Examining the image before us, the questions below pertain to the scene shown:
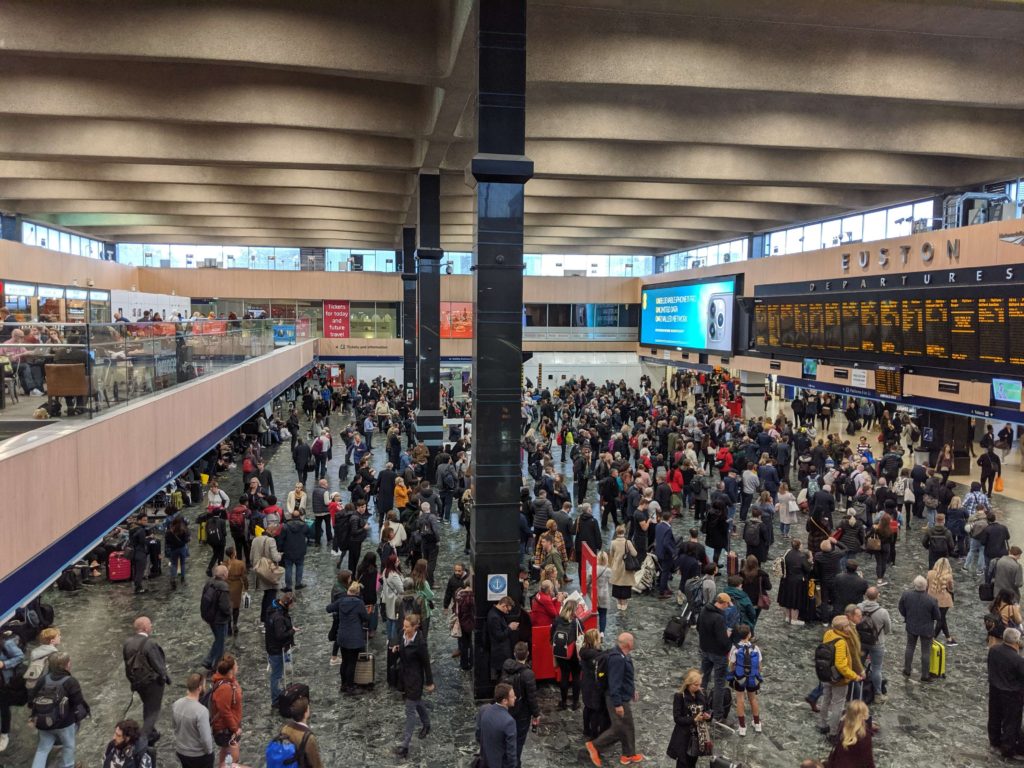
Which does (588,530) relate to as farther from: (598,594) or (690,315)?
(690,315)

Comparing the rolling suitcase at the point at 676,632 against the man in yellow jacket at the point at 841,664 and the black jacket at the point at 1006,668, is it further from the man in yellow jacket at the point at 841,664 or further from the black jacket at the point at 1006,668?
the black jacket at the point at 1006,668

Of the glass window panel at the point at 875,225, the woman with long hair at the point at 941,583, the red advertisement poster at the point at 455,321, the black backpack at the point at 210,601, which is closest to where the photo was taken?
the black backpack at the point at 210,601

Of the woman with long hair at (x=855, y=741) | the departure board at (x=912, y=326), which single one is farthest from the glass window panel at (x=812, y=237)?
the woman with long hair at (x=855, y=741)

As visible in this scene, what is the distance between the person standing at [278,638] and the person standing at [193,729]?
Result: 5.07ft

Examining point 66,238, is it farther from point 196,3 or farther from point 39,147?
point 196,3

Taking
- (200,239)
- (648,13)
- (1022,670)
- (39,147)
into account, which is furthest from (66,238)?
(1022,670)

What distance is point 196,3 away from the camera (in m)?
9.92

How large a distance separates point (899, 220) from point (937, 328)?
768 cm

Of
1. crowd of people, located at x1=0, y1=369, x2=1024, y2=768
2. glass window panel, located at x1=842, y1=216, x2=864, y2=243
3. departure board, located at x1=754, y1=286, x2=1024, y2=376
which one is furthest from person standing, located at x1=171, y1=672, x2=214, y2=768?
glass window panel, located at x1=842, y1=216, x2=864, y2=243

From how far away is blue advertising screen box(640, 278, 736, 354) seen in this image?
1127 inches

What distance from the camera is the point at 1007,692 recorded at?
7.20m

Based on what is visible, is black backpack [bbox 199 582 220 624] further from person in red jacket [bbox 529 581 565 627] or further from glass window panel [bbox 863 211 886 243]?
glass window panel [bbox 863 211 886 243]

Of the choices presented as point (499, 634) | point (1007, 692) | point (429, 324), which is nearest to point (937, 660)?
point (1007, 692)

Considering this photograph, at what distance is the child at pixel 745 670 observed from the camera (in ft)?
24.6
